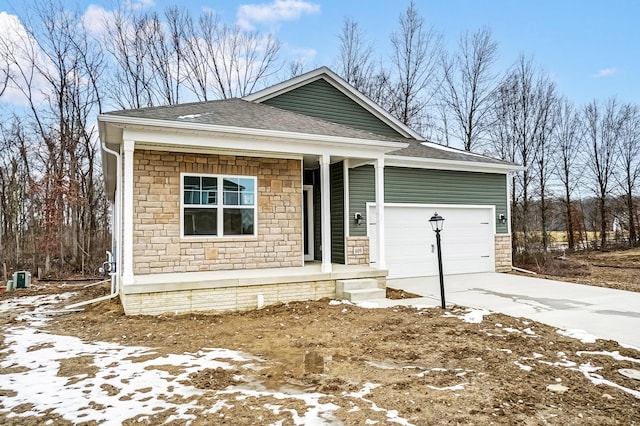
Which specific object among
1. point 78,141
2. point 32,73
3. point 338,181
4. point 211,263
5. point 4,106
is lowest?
point 211,263

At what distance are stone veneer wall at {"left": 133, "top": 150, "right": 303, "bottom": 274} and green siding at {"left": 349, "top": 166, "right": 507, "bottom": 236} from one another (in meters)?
1.96

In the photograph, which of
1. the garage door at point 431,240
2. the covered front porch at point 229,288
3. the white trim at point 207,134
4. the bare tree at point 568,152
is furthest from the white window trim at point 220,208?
the bare tree at point 568,152

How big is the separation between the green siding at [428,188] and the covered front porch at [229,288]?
8.13 feet

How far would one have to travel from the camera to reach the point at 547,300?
720 centimetres

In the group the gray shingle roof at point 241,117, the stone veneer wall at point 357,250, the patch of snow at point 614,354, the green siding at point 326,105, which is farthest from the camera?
the green siding at point 326,105

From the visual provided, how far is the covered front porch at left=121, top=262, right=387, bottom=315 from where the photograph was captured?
618cm

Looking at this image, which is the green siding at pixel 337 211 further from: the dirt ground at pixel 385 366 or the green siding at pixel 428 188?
the dirt ground at pixel 385 366

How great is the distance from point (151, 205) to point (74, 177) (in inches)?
377

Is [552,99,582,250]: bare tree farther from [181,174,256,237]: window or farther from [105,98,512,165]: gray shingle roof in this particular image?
[181,174,256,237]: window

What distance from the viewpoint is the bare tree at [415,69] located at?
19766 millimetres

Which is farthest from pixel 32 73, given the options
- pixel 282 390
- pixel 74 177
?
pixel 282 390

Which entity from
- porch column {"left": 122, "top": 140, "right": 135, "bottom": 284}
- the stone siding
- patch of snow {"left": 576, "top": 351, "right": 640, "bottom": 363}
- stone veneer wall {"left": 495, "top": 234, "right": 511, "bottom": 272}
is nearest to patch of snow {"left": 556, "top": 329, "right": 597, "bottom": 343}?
patch of snow {"left": 576, "top": 351, "right": 640, "bottom": 363}

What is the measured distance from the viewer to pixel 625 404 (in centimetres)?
304

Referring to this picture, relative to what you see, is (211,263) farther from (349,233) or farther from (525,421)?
(525,421)
